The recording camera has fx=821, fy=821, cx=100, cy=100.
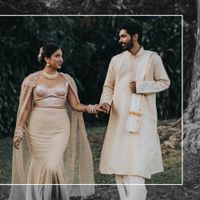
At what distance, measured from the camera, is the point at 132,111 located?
26.1 feet

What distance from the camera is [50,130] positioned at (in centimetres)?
788

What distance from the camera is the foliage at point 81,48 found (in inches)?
323

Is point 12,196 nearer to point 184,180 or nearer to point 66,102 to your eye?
point 66,102

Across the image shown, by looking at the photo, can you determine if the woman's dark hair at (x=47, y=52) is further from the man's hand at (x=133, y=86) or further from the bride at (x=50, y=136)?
the man's hand at (x=133, y=86)

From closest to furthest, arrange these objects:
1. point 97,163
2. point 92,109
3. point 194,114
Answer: point 92,109
point 97,163
point 194,114

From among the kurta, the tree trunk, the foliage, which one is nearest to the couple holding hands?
the kurta

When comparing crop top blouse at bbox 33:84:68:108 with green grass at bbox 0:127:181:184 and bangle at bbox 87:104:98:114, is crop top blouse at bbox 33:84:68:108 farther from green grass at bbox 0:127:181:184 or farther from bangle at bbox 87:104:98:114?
green grass at bbox 0:127:181:184

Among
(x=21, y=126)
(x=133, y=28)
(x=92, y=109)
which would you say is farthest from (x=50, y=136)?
(x=133, y=28)

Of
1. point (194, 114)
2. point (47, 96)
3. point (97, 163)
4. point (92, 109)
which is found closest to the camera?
point (47, 96)

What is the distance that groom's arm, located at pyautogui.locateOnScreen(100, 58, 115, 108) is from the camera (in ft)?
26.4

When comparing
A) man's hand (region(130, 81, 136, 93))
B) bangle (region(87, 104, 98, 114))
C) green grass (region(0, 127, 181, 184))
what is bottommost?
green grass (region(0, 127, 181, 184))

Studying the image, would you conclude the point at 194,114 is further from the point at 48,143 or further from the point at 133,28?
the point at 48,143

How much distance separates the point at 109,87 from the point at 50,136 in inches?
30.1

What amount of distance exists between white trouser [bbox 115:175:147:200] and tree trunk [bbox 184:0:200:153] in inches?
27.8
